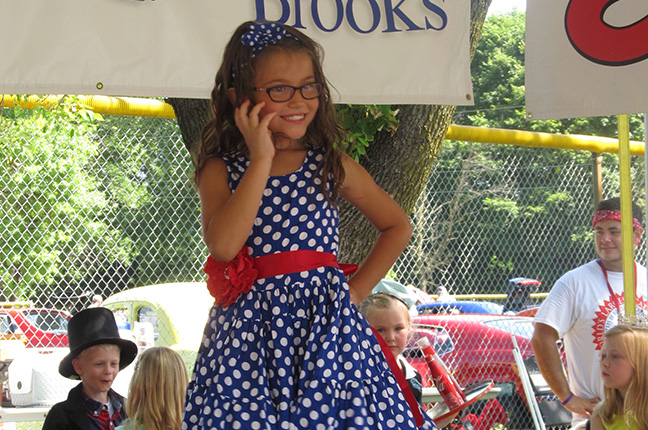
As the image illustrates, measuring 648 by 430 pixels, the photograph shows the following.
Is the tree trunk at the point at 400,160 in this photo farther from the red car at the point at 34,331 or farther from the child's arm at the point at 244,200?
the red car at the point at 34,331

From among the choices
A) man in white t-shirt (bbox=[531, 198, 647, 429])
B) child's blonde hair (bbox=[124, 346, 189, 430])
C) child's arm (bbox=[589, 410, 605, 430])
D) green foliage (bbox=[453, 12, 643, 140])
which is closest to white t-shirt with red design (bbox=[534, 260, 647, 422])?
man in white t-shirt (bbox=[531, 198, 647, 429])

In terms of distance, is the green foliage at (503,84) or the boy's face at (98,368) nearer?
the boy's face at (98,368)

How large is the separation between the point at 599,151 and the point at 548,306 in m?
2.66

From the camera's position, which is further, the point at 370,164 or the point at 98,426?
the point at 370,164

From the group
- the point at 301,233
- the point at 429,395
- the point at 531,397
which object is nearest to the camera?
the point at 301,233

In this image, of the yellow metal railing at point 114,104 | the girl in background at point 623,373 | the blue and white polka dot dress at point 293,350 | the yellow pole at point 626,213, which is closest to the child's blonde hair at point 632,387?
the girl in background at point 623,373

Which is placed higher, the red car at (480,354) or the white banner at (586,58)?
the white banner at (586,58)

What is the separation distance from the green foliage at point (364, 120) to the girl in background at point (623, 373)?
1.41 m

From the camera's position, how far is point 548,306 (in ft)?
14.7

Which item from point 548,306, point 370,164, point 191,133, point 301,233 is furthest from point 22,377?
point 301,233

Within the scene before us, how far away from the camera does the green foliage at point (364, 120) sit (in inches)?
144

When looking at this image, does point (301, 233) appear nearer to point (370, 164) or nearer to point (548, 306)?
point (370, 164)

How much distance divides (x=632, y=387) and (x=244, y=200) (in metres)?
2.40

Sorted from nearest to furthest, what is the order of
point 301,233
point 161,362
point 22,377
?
point 301,233
point 161,362
point 22,377
